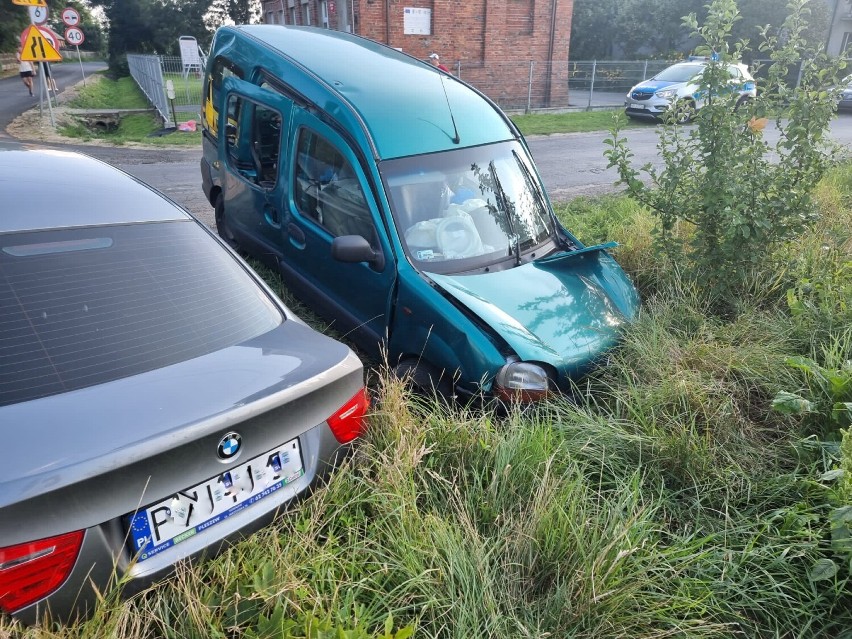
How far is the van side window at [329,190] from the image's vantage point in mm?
3975

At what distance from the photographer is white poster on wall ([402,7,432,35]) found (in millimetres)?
20031

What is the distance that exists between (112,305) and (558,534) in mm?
1945

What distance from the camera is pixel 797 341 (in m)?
3.70

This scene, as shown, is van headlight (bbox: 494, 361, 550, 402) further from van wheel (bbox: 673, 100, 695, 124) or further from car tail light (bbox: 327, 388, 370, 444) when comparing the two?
van wheel (bbox: 673, 100, 695, 124)

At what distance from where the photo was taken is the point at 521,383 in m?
3.18

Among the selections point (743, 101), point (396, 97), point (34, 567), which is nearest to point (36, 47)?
point (396, 97)

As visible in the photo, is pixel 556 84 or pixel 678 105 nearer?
pixel 678 105

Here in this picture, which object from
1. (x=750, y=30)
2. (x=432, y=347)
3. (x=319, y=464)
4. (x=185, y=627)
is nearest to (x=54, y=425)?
(x=185, y=627)

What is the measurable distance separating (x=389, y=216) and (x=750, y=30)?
33.9 m

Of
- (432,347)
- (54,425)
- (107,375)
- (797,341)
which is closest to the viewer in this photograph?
(54,425)

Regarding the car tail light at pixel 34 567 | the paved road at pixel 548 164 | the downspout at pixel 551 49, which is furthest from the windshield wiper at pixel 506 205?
the downspout at pixel 551 49

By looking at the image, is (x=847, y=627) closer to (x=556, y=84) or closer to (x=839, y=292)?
(x=839, y=292)

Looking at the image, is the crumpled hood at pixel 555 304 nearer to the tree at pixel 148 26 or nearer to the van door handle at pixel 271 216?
the van door handle at pixel 271 216

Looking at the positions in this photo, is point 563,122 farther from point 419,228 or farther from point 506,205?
point 419,228
